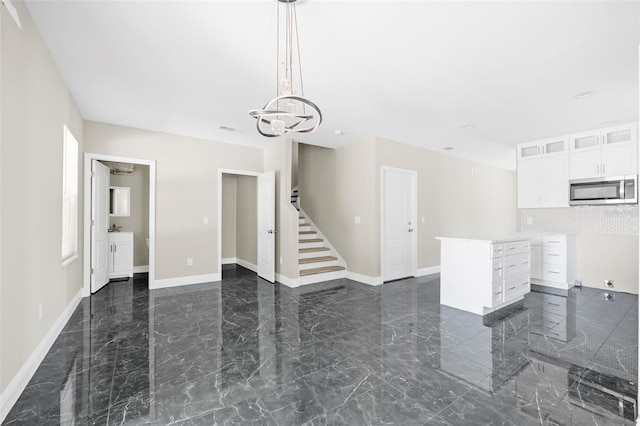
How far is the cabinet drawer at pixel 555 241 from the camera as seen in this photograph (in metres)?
4.82

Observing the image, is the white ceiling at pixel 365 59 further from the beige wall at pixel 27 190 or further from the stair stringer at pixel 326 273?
the stair stringer at pixel 326 273

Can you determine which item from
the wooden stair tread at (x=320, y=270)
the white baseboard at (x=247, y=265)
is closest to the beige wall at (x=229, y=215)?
the white baseboard at (x=247, y=265)

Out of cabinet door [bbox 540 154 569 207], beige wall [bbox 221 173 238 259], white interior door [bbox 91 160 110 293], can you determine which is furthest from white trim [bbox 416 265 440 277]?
white interior door [bbox 91 160 110 293]

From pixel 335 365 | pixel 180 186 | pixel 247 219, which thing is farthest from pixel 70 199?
pixel 335 365

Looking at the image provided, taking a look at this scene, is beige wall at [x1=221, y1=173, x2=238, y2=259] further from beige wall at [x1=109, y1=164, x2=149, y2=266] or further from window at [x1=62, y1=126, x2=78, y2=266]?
window at [x1=62, y1=126, x2=78, y2=266]

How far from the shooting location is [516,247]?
155 inches

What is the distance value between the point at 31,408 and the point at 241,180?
5.66 m

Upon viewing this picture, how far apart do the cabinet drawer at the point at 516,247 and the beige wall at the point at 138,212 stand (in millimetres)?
6450

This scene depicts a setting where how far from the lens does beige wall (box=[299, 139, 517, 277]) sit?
5.29 metres

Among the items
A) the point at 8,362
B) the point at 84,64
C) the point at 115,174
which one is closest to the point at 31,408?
the point at 8,362

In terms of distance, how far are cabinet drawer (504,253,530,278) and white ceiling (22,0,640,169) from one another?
194 cm

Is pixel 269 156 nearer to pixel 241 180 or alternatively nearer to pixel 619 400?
pixel 241 180

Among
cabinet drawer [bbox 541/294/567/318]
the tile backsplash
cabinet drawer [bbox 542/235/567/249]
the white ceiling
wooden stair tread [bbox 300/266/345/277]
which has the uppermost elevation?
the white ceiling

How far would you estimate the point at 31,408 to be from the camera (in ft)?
6.17
